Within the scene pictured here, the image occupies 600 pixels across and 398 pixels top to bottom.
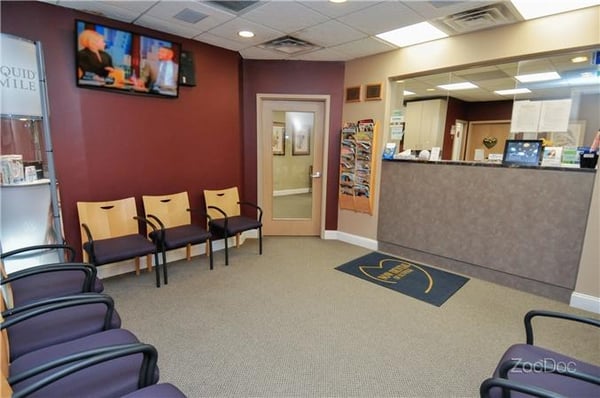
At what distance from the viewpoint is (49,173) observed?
9.00 feet

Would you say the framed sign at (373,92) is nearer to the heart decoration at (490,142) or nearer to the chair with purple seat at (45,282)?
the chair with purple seat at (45,282)

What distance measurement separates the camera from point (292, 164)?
4.96 metres

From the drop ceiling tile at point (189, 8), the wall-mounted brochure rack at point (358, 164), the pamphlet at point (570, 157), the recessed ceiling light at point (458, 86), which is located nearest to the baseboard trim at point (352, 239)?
the wall-mounted brochure rack at point (358, 164)

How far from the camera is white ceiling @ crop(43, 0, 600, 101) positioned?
2.77 meters

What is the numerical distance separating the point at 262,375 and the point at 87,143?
281 centimetres

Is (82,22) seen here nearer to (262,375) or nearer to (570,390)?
(262,375)

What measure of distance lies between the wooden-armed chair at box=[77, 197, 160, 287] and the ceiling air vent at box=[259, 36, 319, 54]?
2464 millimetres

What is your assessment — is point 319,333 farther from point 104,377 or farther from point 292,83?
point 292,83

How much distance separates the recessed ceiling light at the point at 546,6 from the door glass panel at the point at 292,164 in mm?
2739

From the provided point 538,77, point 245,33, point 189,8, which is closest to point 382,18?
point 245,33

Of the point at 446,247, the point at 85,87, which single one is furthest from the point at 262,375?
the point at 85,87

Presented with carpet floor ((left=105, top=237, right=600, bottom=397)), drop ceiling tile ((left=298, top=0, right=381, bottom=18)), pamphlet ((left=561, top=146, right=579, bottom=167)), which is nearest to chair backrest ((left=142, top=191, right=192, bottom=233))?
carpet floor ((left=105, top=237, right=600, bottom=397))

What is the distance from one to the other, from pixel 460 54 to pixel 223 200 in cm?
336

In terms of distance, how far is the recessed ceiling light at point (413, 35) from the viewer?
332 centimetres
